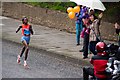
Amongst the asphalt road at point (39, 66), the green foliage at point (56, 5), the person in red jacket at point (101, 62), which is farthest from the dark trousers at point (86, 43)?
the green foliage at point (56, 5)

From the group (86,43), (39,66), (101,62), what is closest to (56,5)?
(86,43)

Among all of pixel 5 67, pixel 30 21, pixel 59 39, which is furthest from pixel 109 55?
pixel 30 21

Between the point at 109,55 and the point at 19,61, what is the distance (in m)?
4.95

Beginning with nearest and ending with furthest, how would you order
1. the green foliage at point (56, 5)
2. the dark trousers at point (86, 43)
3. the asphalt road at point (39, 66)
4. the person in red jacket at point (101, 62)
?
the person in red jacket at point (101, 62), the asphalt road at point (39, 66), the dark trousers at point (86, 43), the green foliage at point (56, 5)

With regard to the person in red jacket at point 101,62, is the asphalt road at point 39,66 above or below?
below

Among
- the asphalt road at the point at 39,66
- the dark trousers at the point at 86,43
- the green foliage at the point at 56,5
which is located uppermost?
the green foliage at the point at 56,5

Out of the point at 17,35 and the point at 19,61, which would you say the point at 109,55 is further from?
the point at 17,35

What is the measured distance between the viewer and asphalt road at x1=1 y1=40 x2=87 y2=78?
43.0 ft

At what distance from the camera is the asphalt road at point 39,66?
516 inches

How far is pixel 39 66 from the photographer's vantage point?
14.4m

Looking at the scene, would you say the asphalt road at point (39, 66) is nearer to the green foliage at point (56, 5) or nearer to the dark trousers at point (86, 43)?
the dark trousers at point (86, 43)

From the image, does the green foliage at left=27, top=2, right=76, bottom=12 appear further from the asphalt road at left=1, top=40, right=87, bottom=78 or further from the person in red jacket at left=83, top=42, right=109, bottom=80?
the person in red jacket at left=83, top=42, right=109, bottom=80

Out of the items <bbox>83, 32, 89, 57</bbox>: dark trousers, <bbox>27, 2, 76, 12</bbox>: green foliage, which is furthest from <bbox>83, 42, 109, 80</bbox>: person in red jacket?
<bbox>27, 2, 76, 12</bbox>: green foliage

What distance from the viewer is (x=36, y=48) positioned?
1744cm
